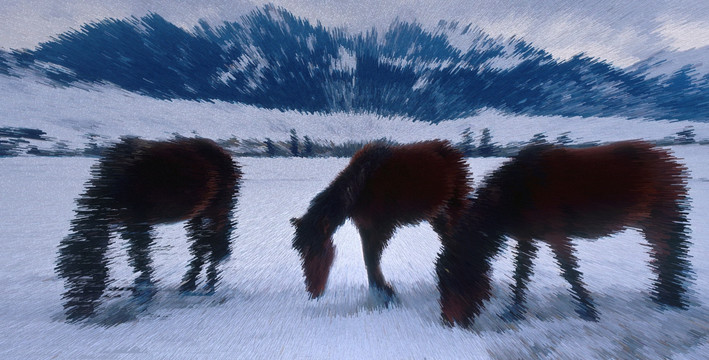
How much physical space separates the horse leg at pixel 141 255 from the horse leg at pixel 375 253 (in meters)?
0.39

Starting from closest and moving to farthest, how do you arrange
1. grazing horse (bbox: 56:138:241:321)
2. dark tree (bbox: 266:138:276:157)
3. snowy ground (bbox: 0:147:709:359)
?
snowy ground (bbox: 0:147:709:359), grazing horse (bbox: 56:138:241:321), dark tree (bbox: 266:138:276:157)

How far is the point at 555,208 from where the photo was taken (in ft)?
1.36

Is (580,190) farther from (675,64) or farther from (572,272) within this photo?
(675,64)

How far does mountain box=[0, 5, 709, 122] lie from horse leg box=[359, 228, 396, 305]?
0.83 feet

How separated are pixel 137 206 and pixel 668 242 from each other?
0.94 m

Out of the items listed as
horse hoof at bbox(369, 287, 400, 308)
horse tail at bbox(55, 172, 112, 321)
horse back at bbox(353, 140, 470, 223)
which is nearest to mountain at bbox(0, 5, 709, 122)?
horse back at bbox(353, 140, 470, 223)

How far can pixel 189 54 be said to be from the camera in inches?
19.6

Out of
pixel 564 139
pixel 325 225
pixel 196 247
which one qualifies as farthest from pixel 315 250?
pixel 564 139

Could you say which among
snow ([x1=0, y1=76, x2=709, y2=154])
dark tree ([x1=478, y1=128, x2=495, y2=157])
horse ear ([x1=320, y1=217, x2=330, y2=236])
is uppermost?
snow ([x1=0, y1=76, x2=709, y2=154])

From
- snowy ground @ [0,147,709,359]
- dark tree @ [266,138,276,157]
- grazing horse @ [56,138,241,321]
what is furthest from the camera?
dark tree @ [266,138,276,157]

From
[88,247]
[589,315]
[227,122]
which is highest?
[227,122]

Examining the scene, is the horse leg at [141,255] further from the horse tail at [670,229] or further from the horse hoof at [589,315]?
the horse tail at [670,229]

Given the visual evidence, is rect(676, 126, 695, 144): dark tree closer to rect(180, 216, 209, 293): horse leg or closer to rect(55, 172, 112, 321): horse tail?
rect(180, 216, 209, 293): horse leg

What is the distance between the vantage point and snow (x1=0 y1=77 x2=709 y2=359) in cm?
34
